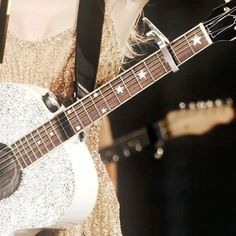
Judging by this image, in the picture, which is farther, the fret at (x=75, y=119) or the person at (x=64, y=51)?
the person at (x=64, y=51)

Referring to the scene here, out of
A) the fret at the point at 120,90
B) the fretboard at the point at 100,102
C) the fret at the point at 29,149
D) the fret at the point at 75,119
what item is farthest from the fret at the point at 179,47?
the fret at the point at 29,149

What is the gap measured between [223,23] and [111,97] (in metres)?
0.24

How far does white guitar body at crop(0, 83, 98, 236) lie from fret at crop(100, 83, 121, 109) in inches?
3.5

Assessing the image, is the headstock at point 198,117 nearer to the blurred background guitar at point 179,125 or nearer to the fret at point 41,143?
the blurred background guitar at point 179,125

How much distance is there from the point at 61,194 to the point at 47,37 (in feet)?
1.14

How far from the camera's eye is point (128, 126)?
1.34 metres

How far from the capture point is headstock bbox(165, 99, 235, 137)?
1.29 meters

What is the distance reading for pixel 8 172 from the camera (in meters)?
1.29

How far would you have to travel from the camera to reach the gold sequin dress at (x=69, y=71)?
53.8 inches

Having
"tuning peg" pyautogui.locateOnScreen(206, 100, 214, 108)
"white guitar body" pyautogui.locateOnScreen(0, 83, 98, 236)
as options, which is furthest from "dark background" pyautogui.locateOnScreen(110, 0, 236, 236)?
"white guitar body" pyautogui.locateOnScreen(0, 83, 98, 236)

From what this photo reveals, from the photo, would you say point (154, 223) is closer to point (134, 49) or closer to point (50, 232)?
point (50, 232)

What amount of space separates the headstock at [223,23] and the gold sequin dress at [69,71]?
0.79ft

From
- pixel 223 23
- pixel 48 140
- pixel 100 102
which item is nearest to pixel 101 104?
pixel 100 102

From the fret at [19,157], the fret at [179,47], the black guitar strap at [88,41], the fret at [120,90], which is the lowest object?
the fret at [19,157]
